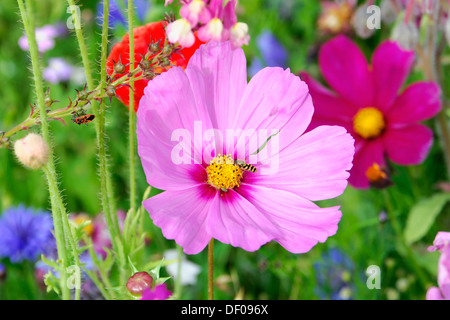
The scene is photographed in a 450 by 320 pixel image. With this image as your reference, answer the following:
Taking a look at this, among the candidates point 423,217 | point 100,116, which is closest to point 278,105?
point 100,116

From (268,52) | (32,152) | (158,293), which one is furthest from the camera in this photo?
(268,52)

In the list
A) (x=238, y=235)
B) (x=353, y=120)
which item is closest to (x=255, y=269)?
(x=353, y=120)

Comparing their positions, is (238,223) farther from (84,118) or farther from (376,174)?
(376,174)

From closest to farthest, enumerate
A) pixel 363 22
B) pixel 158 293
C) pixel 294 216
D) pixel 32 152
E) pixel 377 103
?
pixel 32 152 < pixel 294 216 < pixel 158 293 < pixel 363 22 < pixel 377 103

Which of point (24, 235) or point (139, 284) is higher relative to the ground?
point (24, 235)

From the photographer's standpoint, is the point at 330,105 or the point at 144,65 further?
the point at 330,105

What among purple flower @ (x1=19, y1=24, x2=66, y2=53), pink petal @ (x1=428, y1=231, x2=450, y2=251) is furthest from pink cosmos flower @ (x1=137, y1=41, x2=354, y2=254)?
purple flower @ (x1=19, y1=24, x2=66, y2=53)

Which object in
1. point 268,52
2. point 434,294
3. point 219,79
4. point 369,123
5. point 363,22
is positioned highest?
point 268,52

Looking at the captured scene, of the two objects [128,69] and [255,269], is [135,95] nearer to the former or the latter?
[128,69]
